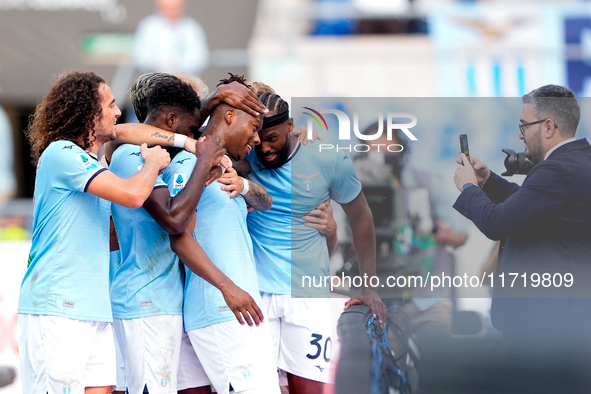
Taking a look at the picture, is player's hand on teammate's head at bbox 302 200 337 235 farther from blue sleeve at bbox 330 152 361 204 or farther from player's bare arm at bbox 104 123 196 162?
player's bare arm at bbox 104 123 196 162

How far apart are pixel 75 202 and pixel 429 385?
2.15 metres

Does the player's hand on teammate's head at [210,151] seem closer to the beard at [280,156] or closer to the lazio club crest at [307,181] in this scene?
the beard at [280,156]

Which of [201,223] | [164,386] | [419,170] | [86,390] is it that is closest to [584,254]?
[419,170]

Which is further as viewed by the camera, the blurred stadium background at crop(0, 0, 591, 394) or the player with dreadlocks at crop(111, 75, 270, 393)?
the blurred stadium background at crop(0, 0, 591, 394)

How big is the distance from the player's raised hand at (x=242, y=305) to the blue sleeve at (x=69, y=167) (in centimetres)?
67

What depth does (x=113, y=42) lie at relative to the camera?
668 centimetres

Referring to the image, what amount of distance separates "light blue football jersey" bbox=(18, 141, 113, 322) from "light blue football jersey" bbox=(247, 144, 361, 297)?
3.07ft

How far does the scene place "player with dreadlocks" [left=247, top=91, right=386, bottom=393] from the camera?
313 centimetres

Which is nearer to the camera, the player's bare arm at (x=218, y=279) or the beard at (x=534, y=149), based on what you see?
the player's bare arm at (x=218, y=279)

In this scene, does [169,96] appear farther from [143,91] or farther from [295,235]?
[295,235]

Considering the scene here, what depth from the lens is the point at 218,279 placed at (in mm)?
2416

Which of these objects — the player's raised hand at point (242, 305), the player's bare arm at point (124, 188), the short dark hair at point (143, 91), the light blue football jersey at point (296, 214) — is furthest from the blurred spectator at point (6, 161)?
the player's raised hand at point (242, 305)

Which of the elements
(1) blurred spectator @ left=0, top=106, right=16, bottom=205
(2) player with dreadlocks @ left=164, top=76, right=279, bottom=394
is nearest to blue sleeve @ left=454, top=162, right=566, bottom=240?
(2) player with dreadlocks @ left=164, top=76, right=279, bottom=394

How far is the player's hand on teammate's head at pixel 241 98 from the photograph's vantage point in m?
2.78
